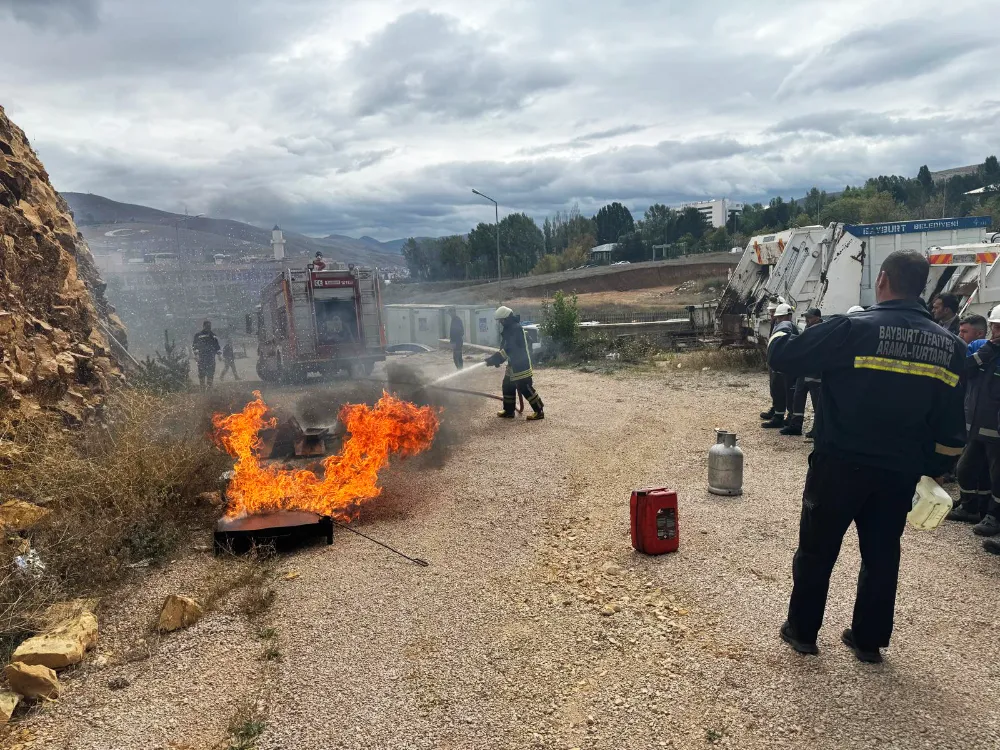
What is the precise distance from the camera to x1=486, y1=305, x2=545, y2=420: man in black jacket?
35.6ft

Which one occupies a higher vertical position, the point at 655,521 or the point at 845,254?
the point at 845,254

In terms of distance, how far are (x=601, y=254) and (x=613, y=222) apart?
1335 cm

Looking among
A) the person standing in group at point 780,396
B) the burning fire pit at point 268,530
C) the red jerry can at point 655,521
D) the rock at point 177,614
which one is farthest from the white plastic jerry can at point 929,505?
the person standing in group at point 780,396

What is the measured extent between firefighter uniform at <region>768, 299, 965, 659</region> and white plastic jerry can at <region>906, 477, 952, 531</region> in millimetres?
197

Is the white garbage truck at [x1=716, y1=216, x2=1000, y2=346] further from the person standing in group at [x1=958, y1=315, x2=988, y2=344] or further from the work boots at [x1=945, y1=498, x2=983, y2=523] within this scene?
the work boots at [x1=945, y1=498, x2=983, y2=523]

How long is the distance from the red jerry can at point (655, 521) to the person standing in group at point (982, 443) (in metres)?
2.68

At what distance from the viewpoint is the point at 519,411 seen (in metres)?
11.7

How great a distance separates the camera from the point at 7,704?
11.6 ft

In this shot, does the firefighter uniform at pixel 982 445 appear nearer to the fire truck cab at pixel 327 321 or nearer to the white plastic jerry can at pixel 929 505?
the white plastic jerry can at pixel 929 505

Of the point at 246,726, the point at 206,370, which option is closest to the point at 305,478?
the point at 246,726

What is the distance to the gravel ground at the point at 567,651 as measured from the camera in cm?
334

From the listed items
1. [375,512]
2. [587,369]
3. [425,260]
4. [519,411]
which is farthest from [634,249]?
[375,512]

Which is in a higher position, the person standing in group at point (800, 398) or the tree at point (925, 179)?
the tree at point (925, 179)

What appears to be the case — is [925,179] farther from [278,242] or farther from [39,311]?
[39,311]
